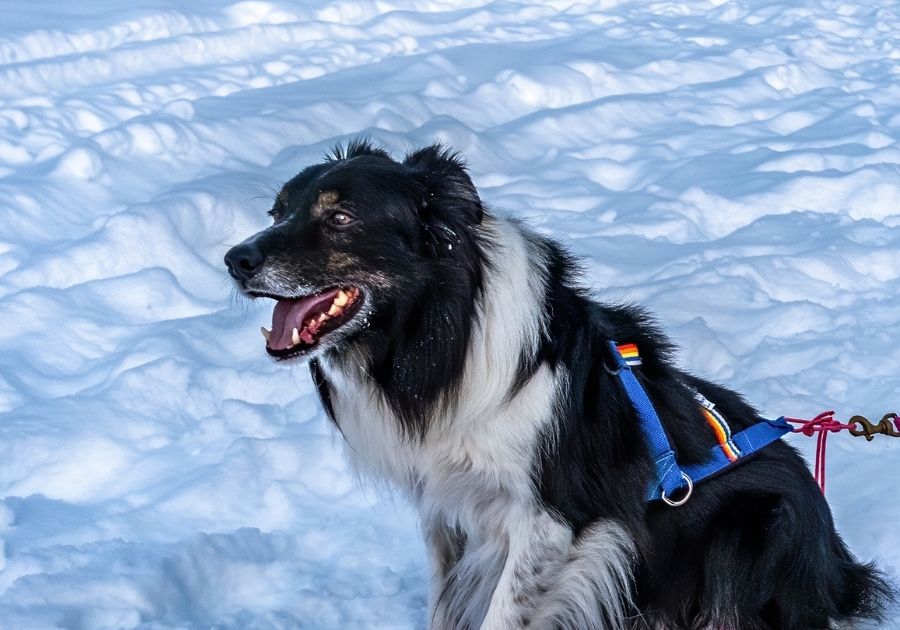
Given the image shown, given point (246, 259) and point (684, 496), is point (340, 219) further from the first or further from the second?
point (684, 496)

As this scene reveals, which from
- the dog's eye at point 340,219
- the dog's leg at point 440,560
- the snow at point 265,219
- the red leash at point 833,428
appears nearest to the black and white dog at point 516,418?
the dog's eye at point 340,219

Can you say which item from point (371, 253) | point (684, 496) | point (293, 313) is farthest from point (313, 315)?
point (684, 496)

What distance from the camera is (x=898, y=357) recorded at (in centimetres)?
456

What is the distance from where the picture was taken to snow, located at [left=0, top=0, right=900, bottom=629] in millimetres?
3400

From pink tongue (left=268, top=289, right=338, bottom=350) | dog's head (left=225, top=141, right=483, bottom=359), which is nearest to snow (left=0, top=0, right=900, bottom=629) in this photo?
dog's head (left=225, top=141, right=483, bottom=359)

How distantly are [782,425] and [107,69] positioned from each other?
6116 millimetres

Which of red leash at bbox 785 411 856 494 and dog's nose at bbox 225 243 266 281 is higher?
dog's nose at bbox 225 243 266 281

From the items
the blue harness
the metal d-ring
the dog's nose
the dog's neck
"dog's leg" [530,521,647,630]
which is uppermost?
the dog's nose

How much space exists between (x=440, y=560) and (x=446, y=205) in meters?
1.06

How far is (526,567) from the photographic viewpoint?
269cm

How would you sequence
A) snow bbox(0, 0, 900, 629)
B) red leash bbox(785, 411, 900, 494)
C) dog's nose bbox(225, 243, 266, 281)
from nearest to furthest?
dog's nose bbox(225, 243, 266, 281)
red leash bbox(785, 411, 900, 494)
snow bbox(0, 0, 900, 629)

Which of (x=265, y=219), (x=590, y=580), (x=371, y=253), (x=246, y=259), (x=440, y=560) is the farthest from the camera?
(x=265, y=219)

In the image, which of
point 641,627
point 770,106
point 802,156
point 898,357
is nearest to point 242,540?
point 641,627

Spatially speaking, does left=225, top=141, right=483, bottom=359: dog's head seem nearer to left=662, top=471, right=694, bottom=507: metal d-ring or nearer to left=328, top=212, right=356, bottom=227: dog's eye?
left=328, top=212, right=356, bottom=227: dog's eye
